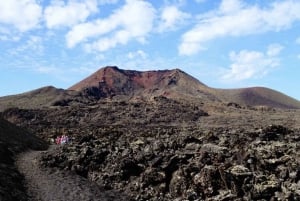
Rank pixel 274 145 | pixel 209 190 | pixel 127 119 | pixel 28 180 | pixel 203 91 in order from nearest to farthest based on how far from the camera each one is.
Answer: pixel 209 190 < pixel 28 180 < pixel 274 145 < pixel 127 119 < pixel 203 91

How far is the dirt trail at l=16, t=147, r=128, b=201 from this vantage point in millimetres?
28797

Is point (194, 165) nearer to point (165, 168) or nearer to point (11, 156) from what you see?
point (165, 168)

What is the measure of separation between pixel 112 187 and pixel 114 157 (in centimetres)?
464

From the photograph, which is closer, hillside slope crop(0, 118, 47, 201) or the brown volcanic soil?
hillside slope crop(0, 118, 47, 201)

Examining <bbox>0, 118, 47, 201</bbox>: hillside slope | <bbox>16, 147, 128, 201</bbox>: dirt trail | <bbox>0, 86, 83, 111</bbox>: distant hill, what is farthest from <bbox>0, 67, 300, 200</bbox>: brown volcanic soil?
<bbox>0, 86, 83, 111</bbox>: distant hill

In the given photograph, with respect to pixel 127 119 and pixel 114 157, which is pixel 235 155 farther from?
pixel 127 119

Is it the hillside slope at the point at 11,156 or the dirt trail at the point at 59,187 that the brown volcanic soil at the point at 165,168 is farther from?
the hillside slope at the point at 11,156

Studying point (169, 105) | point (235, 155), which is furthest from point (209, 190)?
point (169, 105)

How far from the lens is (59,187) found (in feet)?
101

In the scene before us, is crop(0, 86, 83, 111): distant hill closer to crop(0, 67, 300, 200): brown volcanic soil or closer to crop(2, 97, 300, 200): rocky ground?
crop(0, 67, 300, 200): brown volcanic soil

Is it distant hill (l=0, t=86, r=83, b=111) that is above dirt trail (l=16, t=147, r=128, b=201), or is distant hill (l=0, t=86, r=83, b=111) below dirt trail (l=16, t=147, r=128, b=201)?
above

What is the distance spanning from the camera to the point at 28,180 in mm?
32062

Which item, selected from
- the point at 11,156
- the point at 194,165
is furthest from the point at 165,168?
the point at 11,156

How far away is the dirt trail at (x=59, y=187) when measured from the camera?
94.5ft
